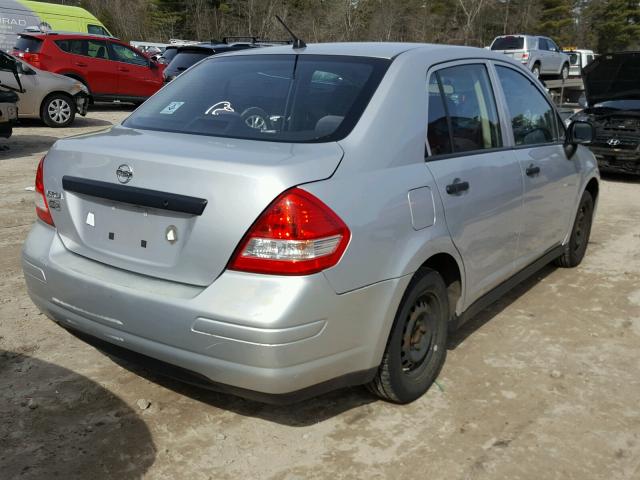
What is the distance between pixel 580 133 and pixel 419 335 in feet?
7.94

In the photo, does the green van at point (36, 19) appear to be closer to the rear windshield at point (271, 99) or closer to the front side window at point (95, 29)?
the front side window at point (95, 29)

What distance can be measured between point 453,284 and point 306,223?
4.24 ft

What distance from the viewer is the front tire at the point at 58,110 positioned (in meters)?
13.2

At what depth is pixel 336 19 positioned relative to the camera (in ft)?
153

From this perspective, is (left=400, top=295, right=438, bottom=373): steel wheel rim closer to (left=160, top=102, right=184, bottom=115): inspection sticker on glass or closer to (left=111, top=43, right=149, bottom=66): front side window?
(left=160, top=102, right=184, bottom=115): inspection sticker on glass

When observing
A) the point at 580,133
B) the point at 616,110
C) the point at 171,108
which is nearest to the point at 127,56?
the point at 616,110

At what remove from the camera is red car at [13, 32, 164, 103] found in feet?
49.9

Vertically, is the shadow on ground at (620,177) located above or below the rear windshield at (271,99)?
below

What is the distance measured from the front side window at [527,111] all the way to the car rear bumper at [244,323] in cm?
182

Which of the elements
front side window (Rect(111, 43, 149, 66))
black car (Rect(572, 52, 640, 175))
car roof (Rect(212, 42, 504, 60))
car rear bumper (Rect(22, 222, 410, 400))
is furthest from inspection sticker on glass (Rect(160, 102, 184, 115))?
front side window (Rect(111, 43, 149, 66))

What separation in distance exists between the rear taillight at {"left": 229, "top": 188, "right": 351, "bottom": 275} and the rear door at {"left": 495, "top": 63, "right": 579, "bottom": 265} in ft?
6.55

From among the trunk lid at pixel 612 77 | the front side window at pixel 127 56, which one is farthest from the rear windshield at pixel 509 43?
the trunk lid at pixel 612 77

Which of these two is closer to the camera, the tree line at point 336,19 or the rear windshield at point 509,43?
the rear windshield at point 509,43

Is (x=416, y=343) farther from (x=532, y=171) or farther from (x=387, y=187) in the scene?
(x=532, y=171)
